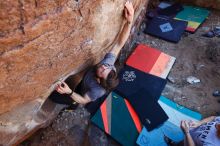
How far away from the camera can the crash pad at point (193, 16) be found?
423cm

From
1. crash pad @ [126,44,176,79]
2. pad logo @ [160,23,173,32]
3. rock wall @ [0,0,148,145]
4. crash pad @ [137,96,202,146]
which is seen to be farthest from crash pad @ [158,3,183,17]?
rock wall @ [0,0,148,145]

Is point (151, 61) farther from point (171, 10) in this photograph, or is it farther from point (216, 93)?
point (171, 10)

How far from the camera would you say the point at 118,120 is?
3.12m

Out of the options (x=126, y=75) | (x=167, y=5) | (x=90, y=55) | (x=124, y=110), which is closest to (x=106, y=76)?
(x=90, y=55)

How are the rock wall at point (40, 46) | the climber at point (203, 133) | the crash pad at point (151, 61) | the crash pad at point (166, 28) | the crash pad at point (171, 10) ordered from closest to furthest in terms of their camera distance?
the rock wall at point (40, 46), the climber at point (203, 133), the crash pad at point (151, 61), the crash pad at point (166, 28), the crash pad at point (171, 10)

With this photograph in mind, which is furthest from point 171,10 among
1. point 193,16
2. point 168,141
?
point 168,141

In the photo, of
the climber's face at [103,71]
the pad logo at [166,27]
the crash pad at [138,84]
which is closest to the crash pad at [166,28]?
the pad logo at [166,27]

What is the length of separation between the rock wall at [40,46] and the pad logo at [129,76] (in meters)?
0.91

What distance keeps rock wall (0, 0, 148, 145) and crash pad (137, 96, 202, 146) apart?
1081 mm

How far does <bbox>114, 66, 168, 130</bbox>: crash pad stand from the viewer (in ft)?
10.3

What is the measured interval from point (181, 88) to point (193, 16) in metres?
1.45

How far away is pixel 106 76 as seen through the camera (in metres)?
2.56

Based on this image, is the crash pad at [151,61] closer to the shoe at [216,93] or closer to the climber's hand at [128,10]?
the shoe at [216,93]

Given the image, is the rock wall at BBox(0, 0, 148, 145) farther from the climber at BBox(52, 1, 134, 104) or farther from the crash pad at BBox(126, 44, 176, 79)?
Result: the crash pad at BBox(126, 44, 176, 79)
